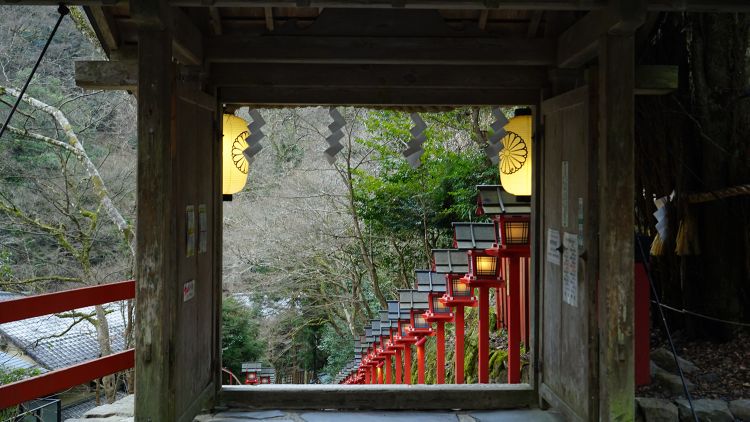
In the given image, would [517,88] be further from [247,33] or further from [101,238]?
[101,238]

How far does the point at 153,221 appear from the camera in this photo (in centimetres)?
444

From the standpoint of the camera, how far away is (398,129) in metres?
19.2

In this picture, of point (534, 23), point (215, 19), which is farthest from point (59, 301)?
point (534, 23)

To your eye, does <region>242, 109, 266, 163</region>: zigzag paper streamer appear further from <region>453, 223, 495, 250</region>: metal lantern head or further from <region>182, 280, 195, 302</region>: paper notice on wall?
<region>453, 223, 495, 250</region>: metal lantern head

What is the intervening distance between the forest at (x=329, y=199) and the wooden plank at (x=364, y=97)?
76 cm

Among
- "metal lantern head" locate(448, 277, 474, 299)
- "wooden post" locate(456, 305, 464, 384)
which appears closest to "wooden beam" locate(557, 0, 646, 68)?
"metal lantern head" locate(448, 277, 474, 299)

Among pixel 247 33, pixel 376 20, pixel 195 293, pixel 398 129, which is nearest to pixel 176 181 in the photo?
pixel 195 293

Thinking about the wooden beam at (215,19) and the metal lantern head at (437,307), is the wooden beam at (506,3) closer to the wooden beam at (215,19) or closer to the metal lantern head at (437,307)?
the wooden beam at (215,19)

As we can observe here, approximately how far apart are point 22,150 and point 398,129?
30.2ft

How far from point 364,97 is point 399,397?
2.70 metres

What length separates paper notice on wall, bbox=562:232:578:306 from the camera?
17.2 ft

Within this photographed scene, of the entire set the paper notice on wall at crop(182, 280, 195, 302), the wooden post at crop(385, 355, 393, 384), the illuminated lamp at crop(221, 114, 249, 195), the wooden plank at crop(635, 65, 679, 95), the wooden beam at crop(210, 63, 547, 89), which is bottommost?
the wooden post at crop(385, 355, 393, 384)

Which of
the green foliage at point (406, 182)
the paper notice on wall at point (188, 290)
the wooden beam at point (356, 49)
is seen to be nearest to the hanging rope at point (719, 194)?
the wooden beam at point (356, 49)

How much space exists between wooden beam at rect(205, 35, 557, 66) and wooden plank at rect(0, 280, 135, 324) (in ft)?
6.90
